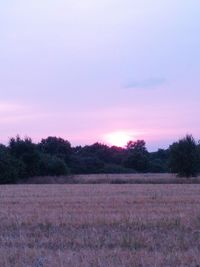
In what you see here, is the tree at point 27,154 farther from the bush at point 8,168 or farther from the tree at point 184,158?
the tree at point 184,158

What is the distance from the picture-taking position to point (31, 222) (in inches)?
731

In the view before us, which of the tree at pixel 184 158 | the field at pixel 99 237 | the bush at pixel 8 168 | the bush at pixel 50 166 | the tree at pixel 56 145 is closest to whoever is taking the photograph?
the field at pixel 99 237

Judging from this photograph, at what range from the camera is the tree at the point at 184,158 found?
74625 millimetres

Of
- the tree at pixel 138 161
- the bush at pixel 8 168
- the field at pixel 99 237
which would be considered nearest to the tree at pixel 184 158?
the bush at pixel 8 168

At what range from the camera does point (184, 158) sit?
74688 mm

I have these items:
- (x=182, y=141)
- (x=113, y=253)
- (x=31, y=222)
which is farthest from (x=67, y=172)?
(x=113, y=253)

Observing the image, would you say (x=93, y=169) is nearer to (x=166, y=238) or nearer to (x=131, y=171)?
(x=131, y=171)

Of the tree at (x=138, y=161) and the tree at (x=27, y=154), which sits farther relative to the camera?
the tree at (x=138, y=161)

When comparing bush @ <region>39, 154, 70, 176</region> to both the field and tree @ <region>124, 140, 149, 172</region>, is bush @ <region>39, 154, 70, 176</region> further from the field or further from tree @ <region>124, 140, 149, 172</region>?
the field

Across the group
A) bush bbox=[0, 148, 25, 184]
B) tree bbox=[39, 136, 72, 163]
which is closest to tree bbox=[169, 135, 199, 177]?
Answer: bush bbox=[0, 148, 25, 184]

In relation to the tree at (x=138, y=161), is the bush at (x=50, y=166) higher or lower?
lower

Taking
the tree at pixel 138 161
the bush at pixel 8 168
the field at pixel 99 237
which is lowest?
the field at pixel 99 237

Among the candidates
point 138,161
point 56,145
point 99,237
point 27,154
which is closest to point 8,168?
point 27,154

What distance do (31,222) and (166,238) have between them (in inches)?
207
